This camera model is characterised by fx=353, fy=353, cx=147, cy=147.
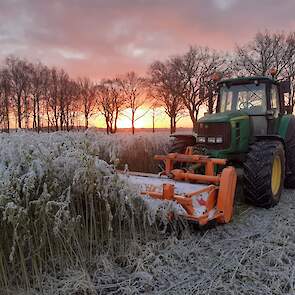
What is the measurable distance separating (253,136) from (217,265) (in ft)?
10.7

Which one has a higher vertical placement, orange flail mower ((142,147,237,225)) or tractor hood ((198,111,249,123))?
tractor hood ((198,111,249,123))

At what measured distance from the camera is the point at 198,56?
3888cm

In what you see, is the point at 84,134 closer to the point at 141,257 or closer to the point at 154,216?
the point at 154,216

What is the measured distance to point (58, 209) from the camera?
3.29 m

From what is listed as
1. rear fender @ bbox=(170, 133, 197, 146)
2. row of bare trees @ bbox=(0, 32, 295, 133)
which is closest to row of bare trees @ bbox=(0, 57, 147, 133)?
row of bare trees @ bbox=(0, 32, 295, 133)

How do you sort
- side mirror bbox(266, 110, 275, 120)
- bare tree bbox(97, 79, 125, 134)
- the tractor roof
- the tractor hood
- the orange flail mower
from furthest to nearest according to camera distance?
bare tree bbox(97, 79, 125, 134) < the tractor roof < side mirror bbox(266, 110, 275, 120) < the tractor hood < the orange flail mower

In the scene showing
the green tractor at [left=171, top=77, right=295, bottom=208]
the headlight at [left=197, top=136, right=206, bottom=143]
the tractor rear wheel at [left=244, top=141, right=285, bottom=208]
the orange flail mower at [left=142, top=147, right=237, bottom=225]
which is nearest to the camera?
the orange flail mower at [left=142, top=147, right=237, bottom=225]

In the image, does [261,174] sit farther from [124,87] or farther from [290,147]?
[124,87]

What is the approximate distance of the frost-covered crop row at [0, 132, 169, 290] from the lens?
2994mm

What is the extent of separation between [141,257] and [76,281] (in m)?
0.77

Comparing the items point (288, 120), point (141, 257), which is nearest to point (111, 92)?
point (288, 120)

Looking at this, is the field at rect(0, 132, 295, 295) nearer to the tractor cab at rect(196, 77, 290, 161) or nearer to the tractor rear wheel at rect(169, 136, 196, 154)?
the tractor cab at rect(196, 77, 290, 161)

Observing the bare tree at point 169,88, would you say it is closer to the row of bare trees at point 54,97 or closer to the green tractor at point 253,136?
the row of bare trees at point 54,97

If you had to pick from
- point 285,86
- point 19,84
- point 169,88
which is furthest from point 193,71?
point 285,86
